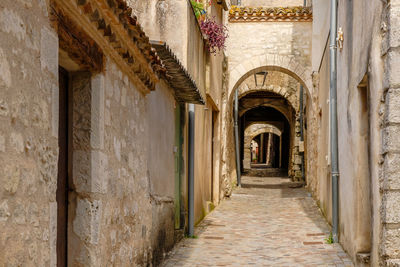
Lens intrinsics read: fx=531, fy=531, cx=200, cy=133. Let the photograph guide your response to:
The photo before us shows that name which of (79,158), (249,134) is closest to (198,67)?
(79,158)

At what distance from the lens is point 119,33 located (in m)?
3.71

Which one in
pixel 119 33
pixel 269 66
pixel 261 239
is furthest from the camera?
pixel 269 66

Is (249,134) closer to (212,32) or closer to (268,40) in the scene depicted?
(268,40)

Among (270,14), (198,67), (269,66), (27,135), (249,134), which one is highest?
(270,14)

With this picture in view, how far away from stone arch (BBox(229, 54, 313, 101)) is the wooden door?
1112cm

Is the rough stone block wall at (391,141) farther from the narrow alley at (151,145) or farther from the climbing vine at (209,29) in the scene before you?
the climbing vine at (209,29)

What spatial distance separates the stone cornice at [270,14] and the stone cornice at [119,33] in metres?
9.88

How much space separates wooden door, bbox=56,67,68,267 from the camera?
325 centimetres

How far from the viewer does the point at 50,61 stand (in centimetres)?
254

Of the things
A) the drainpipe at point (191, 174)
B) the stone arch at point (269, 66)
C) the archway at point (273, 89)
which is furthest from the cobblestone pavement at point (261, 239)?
the stone arch at point (269, 66)

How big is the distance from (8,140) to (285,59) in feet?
42.0

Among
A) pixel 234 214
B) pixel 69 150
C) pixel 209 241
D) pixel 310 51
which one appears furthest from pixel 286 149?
pixel 69 150

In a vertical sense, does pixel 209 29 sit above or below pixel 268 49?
below

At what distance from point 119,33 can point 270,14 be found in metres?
11.2
